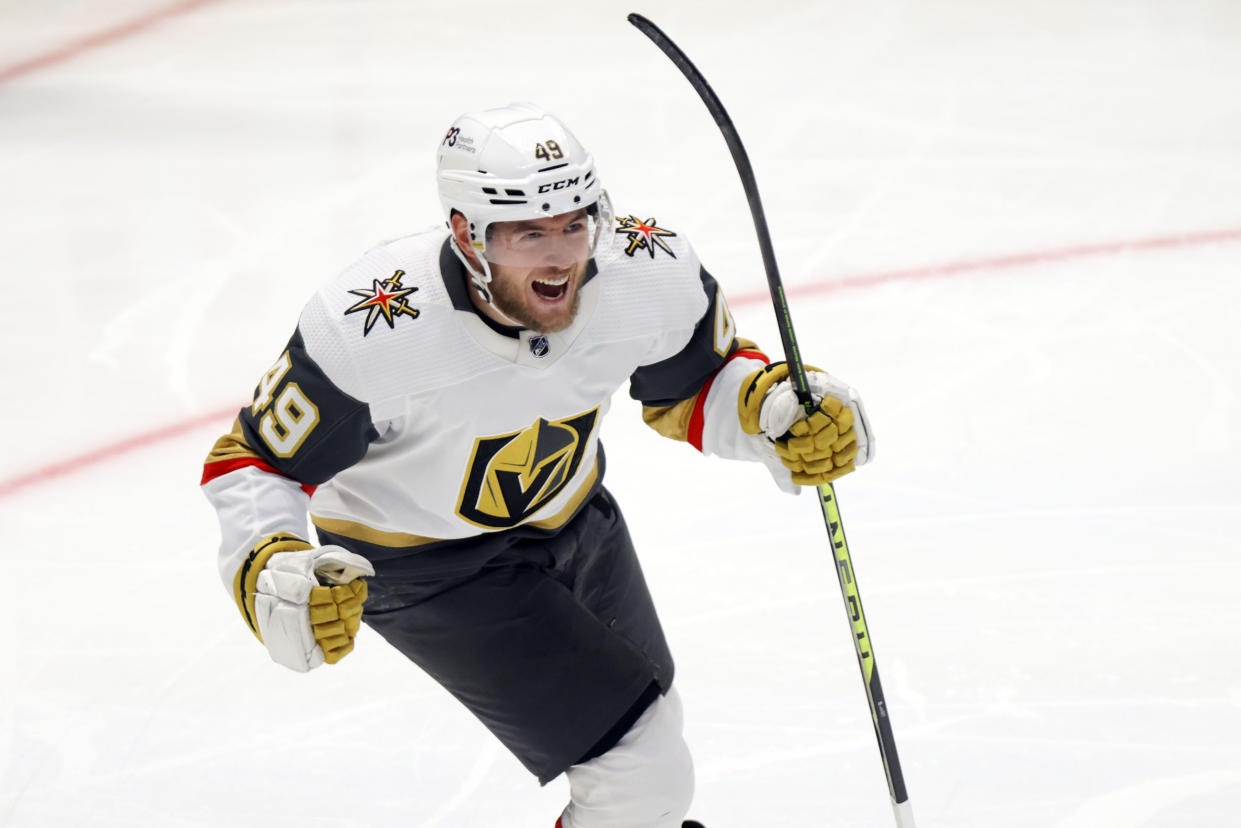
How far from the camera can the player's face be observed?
2.07 metres

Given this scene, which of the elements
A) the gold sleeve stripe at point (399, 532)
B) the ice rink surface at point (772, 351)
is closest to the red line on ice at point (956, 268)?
the ice rink surface at point (772, 351)

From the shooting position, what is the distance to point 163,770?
9.62 feet

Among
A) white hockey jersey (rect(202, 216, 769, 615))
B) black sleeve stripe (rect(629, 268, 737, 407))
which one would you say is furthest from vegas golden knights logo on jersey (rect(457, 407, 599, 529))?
black sleeve stripe (rect(629, 268, 737, 407))

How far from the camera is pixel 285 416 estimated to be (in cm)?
207

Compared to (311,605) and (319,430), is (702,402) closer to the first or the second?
(319,430)

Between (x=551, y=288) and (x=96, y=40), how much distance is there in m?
6.09

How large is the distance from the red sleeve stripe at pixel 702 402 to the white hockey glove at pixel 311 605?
0.71 m

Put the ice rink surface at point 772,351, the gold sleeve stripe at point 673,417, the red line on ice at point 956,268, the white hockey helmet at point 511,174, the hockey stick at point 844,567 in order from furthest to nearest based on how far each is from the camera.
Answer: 1. the red line on ice at point 956,268
2. the ice rink surface at point 772,351
3. the gold sleeve stripe at point 673,417
4. the hockey stick at point 844,567
5. the white hockey helmet at point 511,174

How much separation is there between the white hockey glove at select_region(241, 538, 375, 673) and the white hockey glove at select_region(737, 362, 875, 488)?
708mm

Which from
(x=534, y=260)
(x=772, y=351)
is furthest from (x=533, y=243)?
(x=772, y=351)

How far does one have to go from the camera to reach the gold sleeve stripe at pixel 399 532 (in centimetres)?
230

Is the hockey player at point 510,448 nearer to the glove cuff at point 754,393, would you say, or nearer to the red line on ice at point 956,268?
the glove cuff at point 754,393

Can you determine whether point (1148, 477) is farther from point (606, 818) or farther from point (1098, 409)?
point (606, 818)

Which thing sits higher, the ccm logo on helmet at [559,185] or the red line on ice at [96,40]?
the ccm logo on helmet at [559,185]
